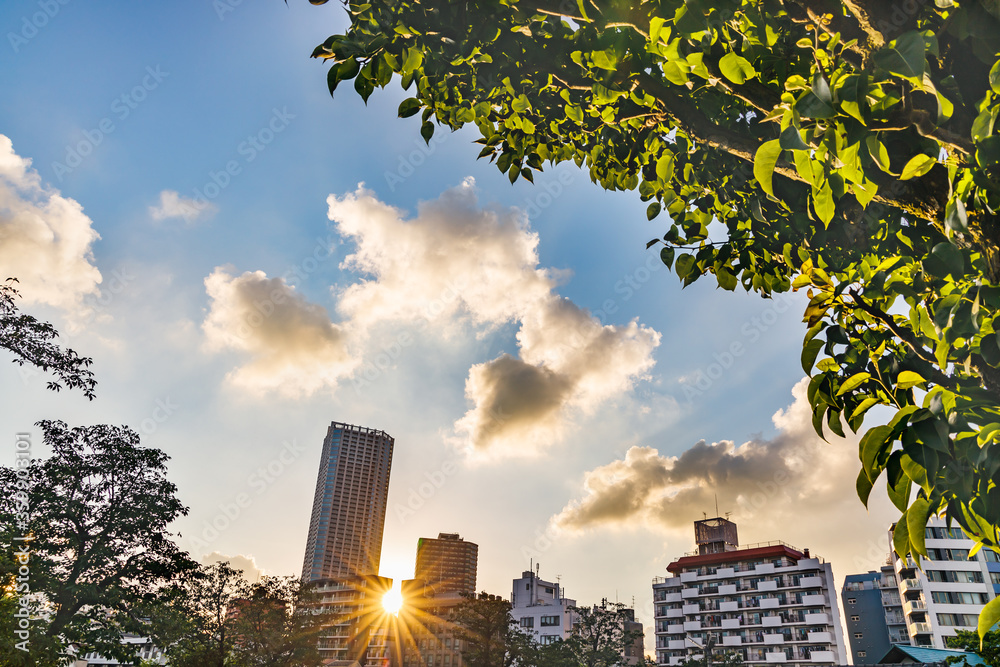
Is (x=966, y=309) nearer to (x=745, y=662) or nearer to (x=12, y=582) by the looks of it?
(x=12, y=582)

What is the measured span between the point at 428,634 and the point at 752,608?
162 ft

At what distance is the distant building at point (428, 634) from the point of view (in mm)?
85312

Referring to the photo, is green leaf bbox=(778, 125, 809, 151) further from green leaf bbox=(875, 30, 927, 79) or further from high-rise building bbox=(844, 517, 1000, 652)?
high-rise building bbox=(844, 517, 1000, 652)

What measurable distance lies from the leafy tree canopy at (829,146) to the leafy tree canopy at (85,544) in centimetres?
1597

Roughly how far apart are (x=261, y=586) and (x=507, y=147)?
123 feet

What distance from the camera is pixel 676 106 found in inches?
89.4

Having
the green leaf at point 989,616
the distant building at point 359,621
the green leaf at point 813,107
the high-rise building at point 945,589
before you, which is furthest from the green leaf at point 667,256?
the distant building at point 359,621

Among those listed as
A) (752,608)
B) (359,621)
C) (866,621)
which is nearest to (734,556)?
(752,608)

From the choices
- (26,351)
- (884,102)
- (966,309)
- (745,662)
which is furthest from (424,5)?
(745,662)

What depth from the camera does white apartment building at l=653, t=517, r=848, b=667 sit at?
6166 centimetres

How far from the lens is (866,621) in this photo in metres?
75.8

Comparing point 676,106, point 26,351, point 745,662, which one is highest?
point 26,351

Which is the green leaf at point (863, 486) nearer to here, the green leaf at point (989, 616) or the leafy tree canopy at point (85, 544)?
the green leaf at point (989, 616)

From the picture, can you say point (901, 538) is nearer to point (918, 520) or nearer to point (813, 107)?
point (918, 520)
